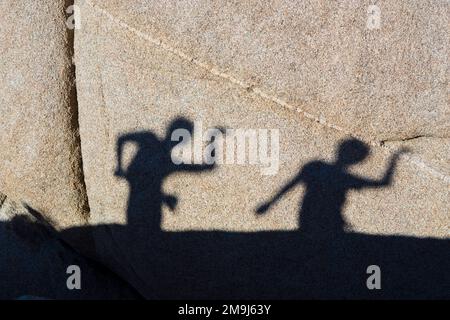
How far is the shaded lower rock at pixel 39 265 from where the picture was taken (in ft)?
12.0

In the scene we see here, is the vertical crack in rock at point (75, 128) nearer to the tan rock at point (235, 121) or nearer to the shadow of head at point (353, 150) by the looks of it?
the tan rock at point (235, 121)

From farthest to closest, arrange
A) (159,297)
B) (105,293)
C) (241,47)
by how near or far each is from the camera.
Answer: (105,293) < (159,297) < (241,47)

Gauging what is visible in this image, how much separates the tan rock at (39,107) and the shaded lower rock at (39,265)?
226mm

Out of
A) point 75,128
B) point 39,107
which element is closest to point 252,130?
point 75,128

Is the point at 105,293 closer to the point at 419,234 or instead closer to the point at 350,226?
the point at 350,226

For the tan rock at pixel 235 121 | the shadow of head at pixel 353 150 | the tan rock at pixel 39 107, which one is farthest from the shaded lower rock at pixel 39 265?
the shadow of head at pixel 353 150

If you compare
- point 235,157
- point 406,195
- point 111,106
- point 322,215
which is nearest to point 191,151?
point 235,157

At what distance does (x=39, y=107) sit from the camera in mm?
3379

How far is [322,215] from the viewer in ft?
10.4

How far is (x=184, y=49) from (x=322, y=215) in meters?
1.14

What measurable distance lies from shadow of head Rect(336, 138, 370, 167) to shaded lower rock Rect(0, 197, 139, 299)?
1.60m

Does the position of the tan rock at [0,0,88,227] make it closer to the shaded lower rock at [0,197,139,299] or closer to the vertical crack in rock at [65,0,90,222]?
the vertical crack in rock at [65,0,90,222]

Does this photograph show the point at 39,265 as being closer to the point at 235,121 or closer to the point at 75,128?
the point at 75,128

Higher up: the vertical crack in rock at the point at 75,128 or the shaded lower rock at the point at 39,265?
the vertical crack in rock at the point at 75,128
